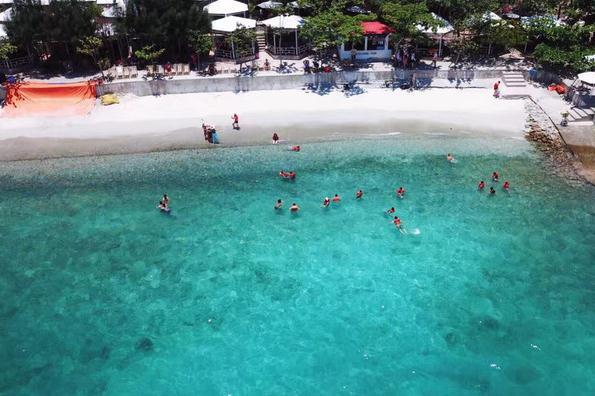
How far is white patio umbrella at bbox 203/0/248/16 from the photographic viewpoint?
4625cm

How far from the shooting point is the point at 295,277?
25.0 metres

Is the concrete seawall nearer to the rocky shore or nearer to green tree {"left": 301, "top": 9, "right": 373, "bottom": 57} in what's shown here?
green tree {"left": 301, "top": 9, "right": 373, "bottom": 57}

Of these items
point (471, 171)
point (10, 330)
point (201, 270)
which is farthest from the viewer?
point (471, 171)

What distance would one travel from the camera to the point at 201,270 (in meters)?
25.5

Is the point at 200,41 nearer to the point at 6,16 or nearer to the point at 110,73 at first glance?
the point at 110,73

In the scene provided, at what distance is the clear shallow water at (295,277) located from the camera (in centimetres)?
2055

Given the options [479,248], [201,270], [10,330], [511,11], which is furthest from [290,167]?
[511,11]

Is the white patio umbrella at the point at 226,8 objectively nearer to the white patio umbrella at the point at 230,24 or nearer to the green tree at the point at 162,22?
the white patio umbrella at the point at 230,24

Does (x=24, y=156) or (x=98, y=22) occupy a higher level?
(x=98, y=22)

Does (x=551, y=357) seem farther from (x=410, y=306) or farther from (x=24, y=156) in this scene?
(x=24, y=156)

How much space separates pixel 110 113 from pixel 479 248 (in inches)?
1128

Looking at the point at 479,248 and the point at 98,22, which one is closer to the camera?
the point at 479,248

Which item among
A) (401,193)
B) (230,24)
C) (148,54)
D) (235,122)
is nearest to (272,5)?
(230,24)

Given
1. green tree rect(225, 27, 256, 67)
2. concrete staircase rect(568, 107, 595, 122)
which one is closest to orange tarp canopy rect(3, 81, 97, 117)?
green tree rect(225, 27, 256, 67)
